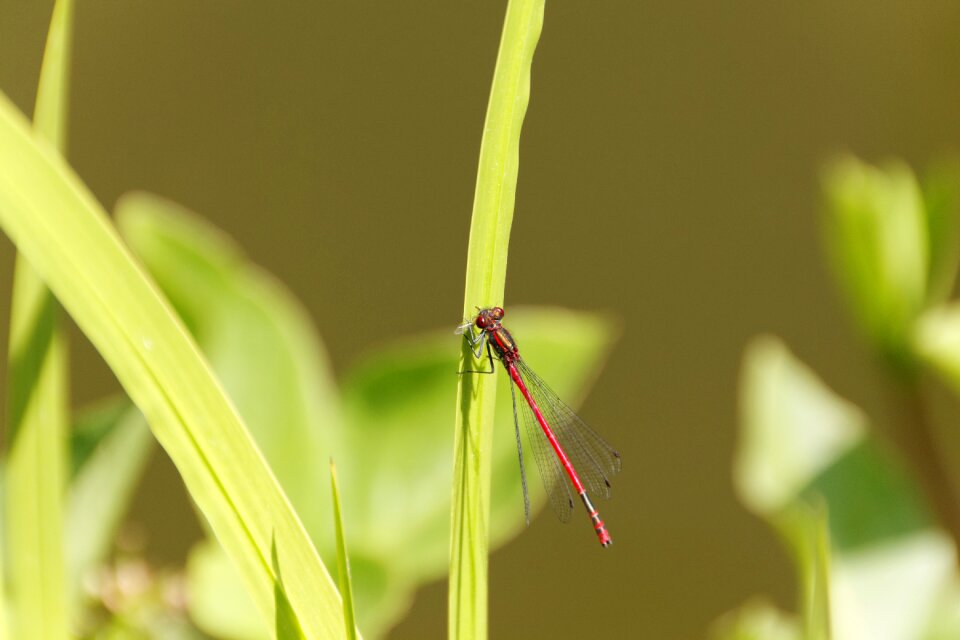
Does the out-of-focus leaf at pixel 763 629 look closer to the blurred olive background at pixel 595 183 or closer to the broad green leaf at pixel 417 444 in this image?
the broad green leaf at pixel 417 444

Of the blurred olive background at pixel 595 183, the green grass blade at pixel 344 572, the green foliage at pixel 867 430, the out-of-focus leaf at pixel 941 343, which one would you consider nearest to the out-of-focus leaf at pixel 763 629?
the green foliage at pixel 867 430

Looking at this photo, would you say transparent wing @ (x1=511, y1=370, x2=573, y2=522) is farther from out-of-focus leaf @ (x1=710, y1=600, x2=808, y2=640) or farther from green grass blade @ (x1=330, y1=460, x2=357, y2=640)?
green grass blade @ (x1=330, y1=460, x2=357, y2=640)

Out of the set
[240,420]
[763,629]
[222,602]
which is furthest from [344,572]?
[763,629]

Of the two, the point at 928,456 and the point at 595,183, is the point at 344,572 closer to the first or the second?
the point at 928,456

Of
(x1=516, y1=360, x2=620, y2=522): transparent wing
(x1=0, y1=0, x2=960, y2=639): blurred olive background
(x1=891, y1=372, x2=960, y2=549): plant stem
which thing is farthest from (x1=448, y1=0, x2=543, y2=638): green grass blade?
(x1=0, y1=0, x2=960, y2=639): blurred olive background

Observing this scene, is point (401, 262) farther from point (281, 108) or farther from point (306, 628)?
point (306, 628)

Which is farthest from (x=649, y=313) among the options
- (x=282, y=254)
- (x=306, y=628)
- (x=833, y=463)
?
(x=306, y=628)
